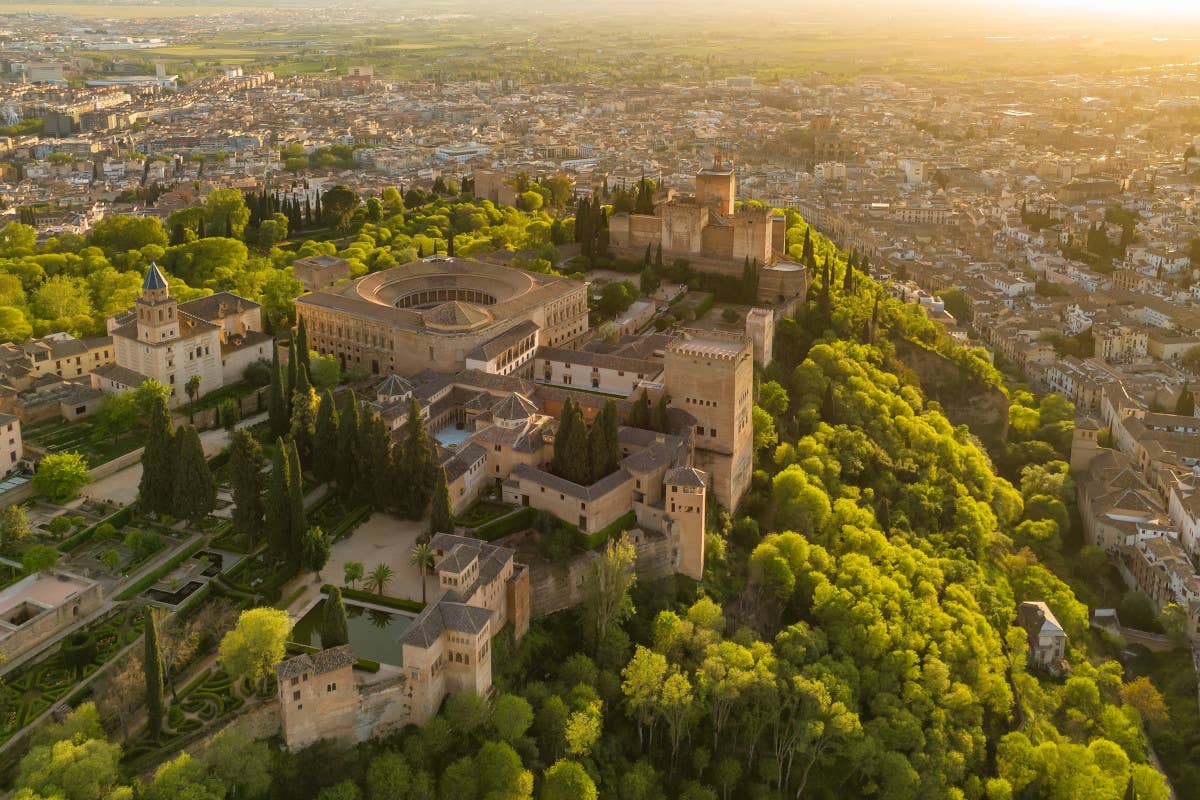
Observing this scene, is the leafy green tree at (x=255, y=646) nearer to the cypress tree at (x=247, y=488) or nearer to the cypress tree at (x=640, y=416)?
the cypress tree at (x=247, y=488)

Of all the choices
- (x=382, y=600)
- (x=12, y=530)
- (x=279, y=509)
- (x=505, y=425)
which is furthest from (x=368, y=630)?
(x=12, y=530)

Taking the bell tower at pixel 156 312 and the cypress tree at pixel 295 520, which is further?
the bell tower at pixel 156 312

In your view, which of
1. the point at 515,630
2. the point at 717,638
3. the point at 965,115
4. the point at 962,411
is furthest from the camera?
the point at 965,115

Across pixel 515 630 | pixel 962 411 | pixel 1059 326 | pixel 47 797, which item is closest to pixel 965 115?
pixel 1059 326

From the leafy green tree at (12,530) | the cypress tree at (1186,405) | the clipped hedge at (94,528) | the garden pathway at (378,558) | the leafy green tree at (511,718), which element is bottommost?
the cypress tree at (1186,405)

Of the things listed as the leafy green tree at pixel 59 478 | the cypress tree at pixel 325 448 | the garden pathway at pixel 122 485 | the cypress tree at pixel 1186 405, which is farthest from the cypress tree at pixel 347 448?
the cypress tree at pixel 1186 405

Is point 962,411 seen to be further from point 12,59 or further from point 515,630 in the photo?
point 12,59

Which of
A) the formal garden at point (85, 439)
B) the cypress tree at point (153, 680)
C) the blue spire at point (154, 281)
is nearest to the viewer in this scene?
the cypress tree at point (153, 680)

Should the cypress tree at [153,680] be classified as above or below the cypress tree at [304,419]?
below
